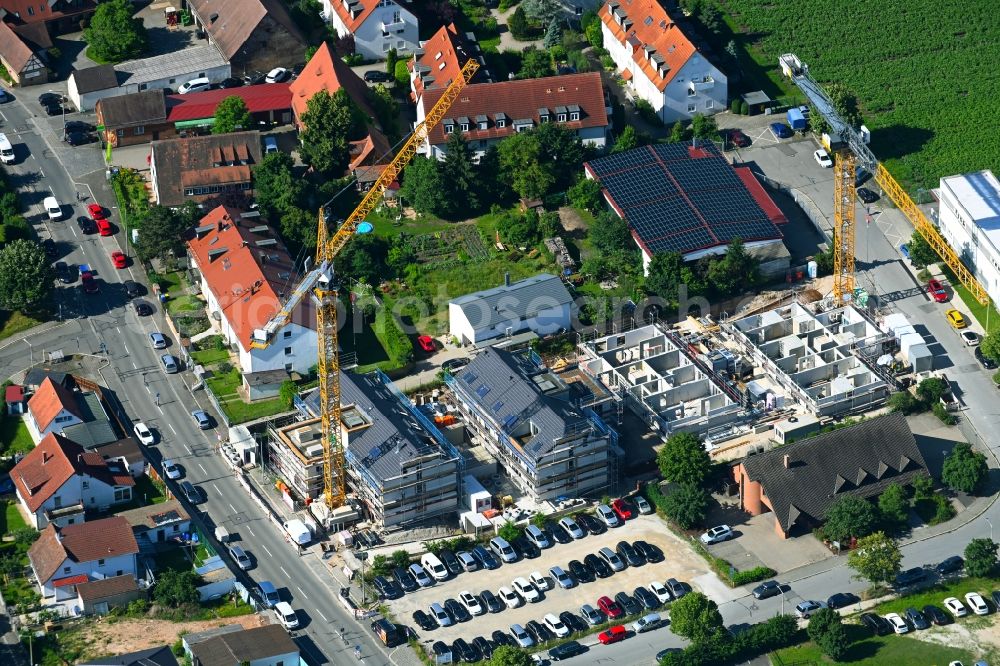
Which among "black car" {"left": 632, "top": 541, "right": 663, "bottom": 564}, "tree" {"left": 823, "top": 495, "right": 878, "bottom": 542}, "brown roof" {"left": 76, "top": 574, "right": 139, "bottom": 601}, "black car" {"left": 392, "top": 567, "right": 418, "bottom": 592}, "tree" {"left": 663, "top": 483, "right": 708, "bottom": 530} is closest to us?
"brown roof" {"left": 76, "top": 574, "right": 139, "bottom": 601}

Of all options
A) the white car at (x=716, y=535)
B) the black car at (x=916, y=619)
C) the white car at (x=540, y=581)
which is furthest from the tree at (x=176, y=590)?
the black car at (x=916, y=619)

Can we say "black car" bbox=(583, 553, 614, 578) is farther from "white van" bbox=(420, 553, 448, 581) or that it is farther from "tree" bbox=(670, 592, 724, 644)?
"white van" bbox=(420, 553, 448, 581)

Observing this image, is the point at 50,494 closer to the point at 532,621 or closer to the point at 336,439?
the point at 336,439

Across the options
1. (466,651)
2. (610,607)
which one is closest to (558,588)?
(610,607)

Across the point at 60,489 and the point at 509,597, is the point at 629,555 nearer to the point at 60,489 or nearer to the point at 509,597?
the point at 509,597

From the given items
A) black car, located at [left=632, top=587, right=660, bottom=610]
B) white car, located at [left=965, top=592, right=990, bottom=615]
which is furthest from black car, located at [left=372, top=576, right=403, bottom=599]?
white car, located at [left=965, top=592, right=990, bottom=615]

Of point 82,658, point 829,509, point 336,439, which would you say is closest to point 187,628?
point 82,658
